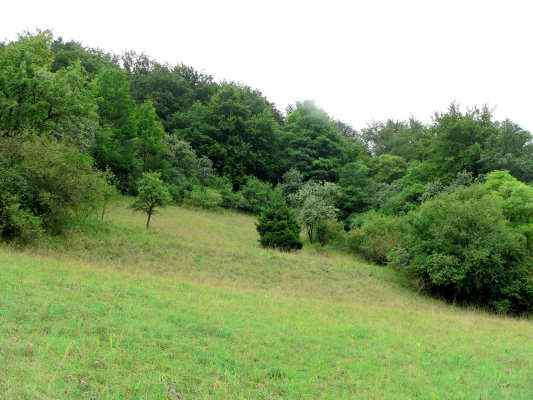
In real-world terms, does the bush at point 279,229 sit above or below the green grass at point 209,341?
above

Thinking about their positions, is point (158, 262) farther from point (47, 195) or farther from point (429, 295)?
point (429, 295)

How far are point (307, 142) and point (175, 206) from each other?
23.2m

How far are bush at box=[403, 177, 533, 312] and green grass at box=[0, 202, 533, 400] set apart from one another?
Result: 5655 mm

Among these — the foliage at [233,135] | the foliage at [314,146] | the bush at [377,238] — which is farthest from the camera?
the foliage at [314,146]

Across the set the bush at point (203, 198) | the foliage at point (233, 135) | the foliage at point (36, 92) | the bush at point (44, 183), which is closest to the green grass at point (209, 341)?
the bush at point (44, 183)

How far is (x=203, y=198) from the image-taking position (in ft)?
143

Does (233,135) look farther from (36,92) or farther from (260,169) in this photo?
(36,92)

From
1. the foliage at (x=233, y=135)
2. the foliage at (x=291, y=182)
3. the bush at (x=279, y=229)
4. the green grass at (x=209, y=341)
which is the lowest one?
the green grass at (x=209, y=341)

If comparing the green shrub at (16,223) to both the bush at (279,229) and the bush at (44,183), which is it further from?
the bush at (279,229)

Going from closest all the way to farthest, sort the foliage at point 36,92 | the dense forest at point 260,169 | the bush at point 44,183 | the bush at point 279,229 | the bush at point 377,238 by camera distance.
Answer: the bush at point 44,183 → the dense forest at point 260,169 → the foliage at point 36,92 → the bush at point 279,229 → the bush at point 377,238

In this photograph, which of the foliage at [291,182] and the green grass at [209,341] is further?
the foliage at [291,182]

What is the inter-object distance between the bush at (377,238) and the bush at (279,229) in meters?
5.09

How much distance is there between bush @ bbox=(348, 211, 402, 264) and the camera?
32.0 m

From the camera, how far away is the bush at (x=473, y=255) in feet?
81.1
